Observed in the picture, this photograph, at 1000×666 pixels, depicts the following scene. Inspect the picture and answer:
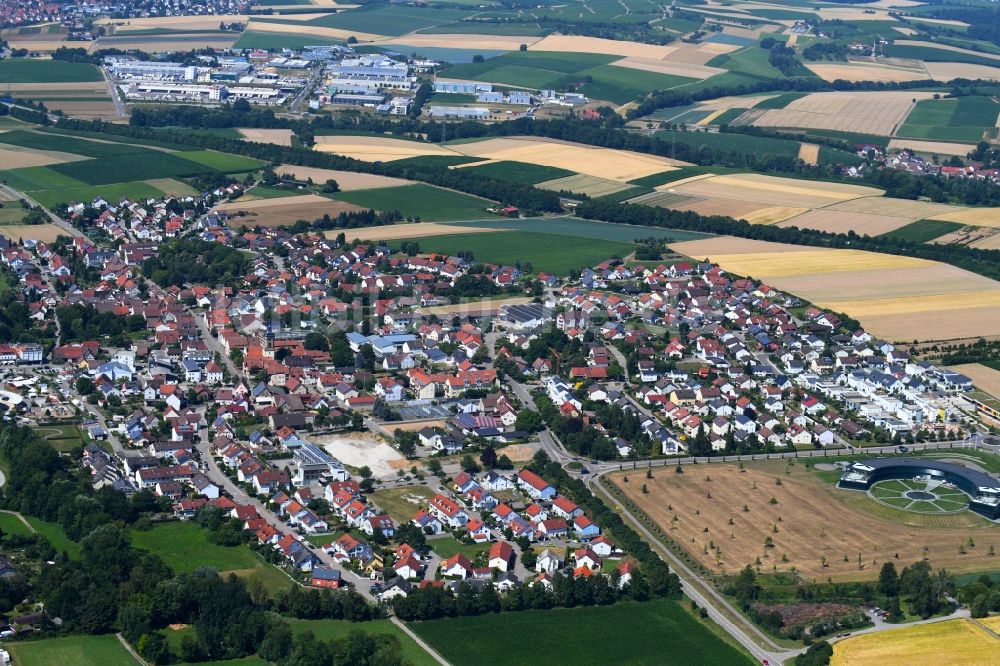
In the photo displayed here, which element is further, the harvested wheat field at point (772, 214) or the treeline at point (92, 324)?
the harvested wheat field at point (772, 214)

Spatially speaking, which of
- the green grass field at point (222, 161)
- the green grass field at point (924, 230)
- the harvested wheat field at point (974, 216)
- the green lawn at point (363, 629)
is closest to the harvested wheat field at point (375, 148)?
the green grass field at point (222, 161)

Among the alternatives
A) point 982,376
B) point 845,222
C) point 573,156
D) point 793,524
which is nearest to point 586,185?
point 573,156

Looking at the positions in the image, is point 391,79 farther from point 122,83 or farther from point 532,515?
point 532,515

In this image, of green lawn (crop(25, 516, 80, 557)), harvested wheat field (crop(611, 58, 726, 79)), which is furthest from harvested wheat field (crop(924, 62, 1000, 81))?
green lawn (crop(25, 516, 80, 557))

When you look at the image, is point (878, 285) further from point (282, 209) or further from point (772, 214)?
point (282, 209)

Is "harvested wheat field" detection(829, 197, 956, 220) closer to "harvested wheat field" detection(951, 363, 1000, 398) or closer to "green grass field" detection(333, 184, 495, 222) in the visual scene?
"green grass field" detection(333, 184, 495, 222)

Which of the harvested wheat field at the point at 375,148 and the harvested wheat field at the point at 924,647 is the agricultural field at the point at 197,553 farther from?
the harvested wheat field at the point at 375,148
